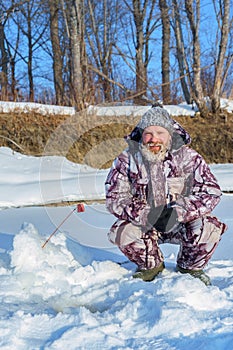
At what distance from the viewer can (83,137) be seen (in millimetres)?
6191

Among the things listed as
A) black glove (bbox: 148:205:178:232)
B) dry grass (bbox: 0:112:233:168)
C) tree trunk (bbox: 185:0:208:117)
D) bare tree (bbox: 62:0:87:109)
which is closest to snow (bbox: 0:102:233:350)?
black glove (bbox: 148:205:178:232)

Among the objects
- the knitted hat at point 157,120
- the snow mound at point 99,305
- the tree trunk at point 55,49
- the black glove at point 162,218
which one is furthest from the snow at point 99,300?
the tree trunk at point 55,49

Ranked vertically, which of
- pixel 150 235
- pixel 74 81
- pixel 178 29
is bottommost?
pixel 150 235

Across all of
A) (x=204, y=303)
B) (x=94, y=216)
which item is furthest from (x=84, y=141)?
(x=204, y=303)

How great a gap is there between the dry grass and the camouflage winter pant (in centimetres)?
374

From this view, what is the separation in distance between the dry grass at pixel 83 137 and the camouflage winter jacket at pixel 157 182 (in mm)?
3672

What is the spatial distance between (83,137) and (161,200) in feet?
14.5

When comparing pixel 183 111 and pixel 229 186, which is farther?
pixel 183 111

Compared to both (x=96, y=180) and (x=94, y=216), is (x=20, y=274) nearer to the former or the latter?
(x=94, y=216)

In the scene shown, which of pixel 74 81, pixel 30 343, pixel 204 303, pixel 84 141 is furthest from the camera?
pixel 74 81

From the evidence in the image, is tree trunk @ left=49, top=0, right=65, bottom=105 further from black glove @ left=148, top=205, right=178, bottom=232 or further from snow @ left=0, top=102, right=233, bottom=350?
black glove @ left=148, top=205, right=178, bottom=232

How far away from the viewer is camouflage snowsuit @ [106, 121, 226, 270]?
1797 millimetres

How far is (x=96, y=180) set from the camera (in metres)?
4.67

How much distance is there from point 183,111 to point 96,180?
399 cm
